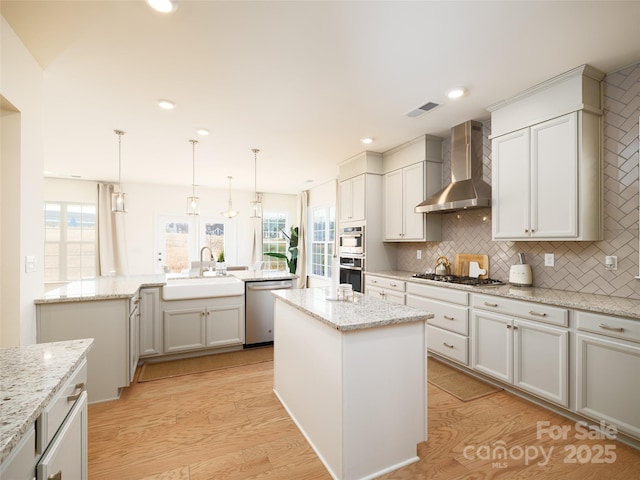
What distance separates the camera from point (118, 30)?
186cm

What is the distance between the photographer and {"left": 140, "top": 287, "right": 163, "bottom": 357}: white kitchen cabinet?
3.22 m

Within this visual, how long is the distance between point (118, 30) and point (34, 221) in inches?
55.6

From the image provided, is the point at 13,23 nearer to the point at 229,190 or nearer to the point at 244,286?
the point at 244,286

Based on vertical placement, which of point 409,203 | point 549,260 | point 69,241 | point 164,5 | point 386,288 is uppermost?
point 164,5

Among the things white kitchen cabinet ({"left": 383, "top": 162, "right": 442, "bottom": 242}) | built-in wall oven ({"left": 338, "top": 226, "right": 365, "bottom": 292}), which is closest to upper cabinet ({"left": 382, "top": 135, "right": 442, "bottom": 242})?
white kitchen cabinet ({"left": 383, "top": 162, "right": 442, "bottom": 242})

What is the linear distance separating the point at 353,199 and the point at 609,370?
11.0 ft

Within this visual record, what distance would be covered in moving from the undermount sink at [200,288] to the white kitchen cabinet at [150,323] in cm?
11

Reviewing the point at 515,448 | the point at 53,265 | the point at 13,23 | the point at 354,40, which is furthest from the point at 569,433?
the point at 53,265

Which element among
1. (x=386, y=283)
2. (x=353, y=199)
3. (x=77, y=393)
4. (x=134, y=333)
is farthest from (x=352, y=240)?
(x=77, y=393)

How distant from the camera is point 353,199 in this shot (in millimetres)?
4652

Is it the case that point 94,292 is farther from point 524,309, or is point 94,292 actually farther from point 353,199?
point 524,309

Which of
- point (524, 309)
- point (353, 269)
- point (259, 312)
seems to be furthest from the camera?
point (353, 269)

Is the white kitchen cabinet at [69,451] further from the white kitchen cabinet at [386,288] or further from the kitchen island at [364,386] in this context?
the white kitchen cabinet at [386,288]

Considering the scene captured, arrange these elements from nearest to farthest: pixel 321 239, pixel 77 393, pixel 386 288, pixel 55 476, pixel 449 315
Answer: pixel 55 476 < pixel 77 393 < pixel 449 315 < pixel 386 288 < pixel 321 239
